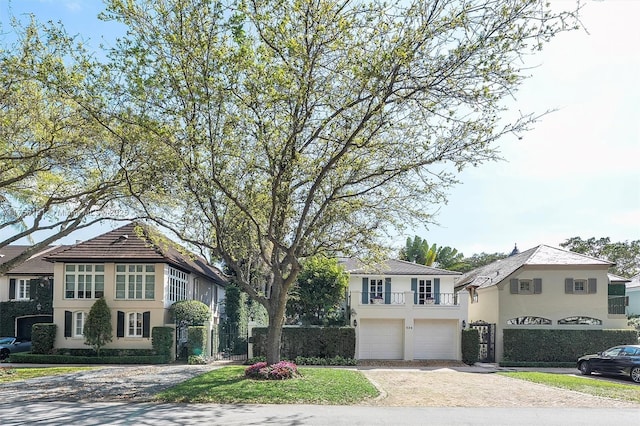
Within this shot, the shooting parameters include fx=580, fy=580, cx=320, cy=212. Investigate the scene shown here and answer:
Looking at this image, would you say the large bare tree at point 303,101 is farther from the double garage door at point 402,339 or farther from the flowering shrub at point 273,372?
the double garage door at point 402,339

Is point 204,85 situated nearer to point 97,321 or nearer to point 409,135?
point 409,135

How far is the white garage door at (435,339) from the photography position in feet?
91.9

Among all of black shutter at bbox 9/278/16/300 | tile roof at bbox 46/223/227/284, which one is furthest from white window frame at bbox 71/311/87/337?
black shutter at bbox 9/278/16/300

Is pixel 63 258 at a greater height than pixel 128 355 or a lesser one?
greater

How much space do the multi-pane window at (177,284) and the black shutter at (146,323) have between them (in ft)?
5.10

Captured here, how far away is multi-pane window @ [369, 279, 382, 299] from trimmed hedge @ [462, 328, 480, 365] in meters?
5.07

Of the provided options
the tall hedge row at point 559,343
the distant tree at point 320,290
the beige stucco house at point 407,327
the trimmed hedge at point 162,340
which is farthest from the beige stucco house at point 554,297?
the trimmed hedge at point 162,340

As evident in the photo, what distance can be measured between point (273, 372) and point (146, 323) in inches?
471

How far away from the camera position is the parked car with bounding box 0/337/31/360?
28.4 m

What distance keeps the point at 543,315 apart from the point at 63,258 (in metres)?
22.9

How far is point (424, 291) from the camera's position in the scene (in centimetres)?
3056

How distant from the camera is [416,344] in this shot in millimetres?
28031

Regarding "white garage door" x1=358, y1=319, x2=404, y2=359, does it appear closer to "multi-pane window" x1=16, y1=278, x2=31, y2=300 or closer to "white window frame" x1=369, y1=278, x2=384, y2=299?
"white window frame" x1=369, y1=278, x2=384, y2=299

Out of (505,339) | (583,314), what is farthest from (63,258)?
(583,314)
